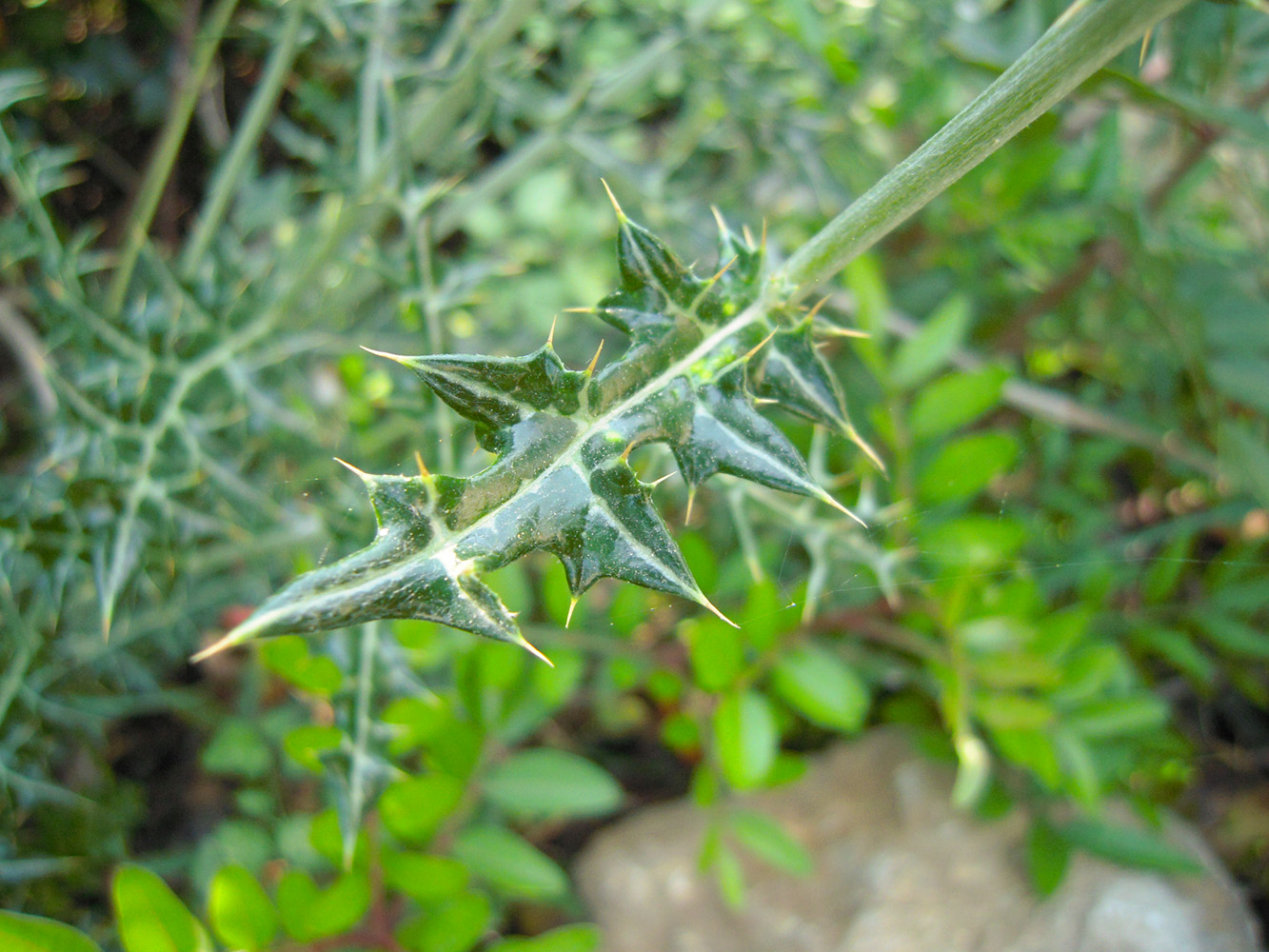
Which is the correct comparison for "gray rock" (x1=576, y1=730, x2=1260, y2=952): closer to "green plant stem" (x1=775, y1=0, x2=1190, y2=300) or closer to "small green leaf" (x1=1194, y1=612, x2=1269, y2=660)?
"small green leaf" (x1=1194, y1=612, x2=1269, y2=660)

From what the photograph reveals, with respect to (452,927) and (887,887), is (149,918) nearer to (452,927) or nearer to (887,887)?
(452,927)

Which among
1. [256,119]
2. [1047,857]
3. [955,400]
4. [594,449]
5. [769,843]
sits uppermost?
[256,119]

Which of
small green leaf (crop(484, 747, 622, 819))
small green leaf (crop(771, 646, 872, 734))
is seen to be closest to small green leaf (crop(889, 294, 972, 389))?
small green leaf (crop(771, 646, 872, 734))

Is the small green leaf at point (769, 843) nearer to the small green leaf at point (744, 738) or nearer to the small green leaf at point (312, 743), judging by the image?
the small green leaf at point (744, 738)

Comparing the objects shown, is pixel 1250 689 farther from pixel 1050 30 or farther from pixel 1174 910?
pixel 1050 30

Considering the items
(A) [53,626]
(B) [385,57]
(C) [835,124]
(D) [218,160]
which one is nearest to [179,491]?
(A) [53,626]

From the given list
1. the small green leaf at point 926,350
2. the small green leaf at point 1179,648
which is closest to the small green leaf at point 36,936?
the small green leaf at point 926,350

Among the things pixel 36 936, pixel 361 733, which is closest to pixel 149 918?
pixel 36 936
